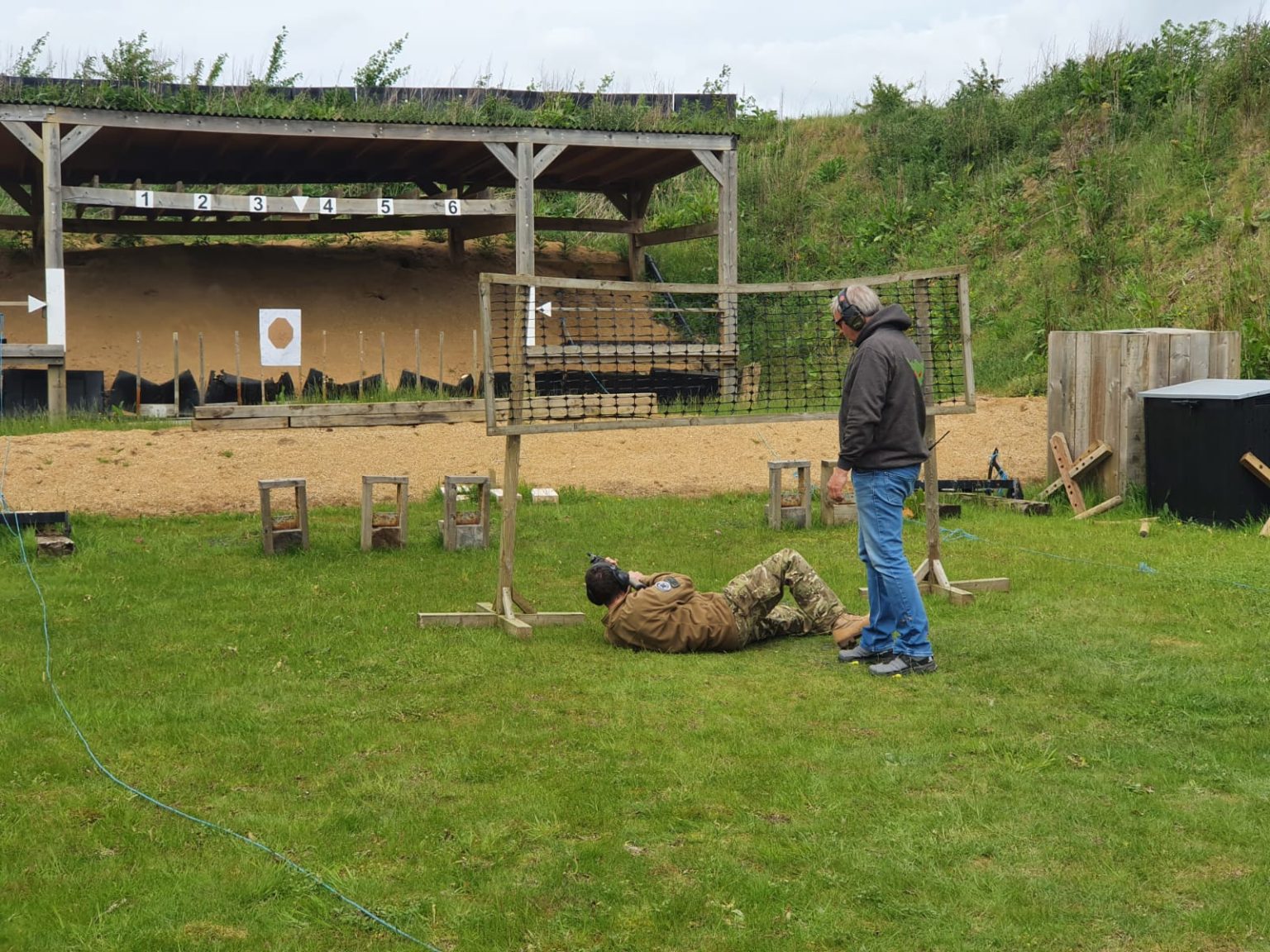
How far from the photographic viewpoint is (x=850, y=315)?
759cm

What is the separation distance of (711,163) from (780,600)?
15.5m

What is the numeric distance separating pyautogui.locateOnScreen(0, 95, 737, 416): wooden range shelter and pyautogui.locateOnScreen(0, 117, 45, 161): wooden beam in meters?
0.02

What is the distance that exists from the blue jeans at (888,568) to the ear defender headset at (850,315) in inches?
32.0

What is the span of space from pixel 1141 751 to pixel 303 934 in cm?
351

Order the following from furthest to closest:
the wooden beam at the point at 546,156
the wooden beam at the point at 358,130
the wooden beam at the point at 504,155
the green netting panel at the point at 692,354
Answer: the wooden beam at the point at 546,156 < the wooden beam at the point at 504,155 < the wooden beam at the point at 358,130 < the green netting panel at the point at 692,354

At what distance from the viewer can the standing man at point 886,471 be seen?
7.23 meters

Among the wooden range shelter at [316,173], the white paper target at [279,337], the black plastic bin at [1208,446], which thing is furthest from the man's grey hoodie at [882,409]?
the white paper target at [279,337]

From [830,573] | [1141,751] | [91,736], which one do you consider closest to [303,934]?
[91,736]

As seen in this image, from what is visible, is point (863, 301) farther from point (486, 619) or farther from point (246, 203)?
point (246, 203)

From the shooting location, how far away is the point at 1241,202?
2216 centimetres

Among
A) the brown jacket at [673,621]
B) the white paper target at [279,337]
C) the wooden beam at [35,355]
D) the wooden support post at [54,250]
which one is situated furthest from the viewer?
the white paper target at [279,337]

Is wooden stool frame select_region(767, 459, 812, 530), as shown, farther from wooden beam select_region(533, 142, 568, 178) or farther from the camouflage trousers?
wooden beam select_region(533, 142, 568, 178)

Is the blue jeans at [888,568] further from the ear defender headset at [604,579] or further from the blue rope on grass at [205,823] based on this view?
the blue rope on grass at [205,823]

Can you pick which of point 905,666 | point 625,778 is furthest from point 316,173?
point 625,778
